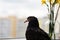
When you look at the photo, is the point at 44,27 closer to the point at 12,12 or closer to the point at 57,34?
the point at 57,34

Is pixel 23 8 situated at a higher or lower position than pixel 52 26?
higher

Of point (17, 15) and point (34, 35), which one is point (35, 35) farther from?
point (17, 15)

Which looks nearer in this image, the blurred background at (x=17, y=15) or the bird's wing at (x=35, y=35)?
the bird's wing at (x=35, y=35)

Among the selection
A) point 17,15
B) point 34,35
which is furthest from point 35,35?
point 17,15

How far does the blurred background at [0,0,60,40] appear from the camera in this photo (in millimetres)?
2420

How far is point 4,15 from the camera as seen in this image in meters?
2.41

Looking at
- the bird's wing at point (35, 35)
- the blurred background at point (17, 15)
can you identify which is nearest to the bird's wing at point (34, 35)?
the bird's wing at point (35, 35)

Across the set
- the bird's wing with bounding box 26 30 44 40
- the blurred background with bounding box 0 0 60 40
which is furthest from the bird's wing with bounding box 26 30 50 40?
the blurred background with bounding box 0 0 60 40

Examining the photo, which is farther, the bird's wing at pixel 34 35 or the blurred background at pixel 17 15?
the blurred background at pixel 17 15

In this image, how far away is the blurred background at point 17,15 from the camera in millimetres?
2420

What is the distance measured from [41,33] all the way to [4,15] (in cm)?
65

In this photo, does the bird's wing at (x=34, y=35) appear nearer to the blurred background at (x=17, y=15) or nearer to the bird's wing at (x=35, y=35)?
the bird's wing at (x=35, y=35)

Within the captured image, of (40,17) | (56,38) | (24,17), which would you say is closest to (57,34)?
(56,38)

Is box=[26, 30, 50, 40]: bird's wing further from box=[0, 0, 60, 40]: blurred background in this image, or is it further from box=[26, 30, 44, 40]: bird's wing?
box=[0, 0, 60, 40]: blurred background
